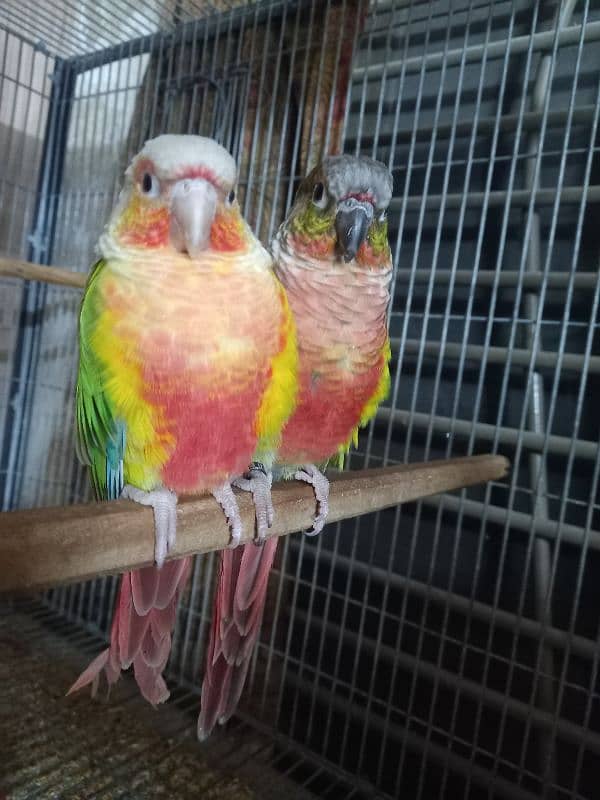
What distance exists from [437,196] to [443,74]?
271mm

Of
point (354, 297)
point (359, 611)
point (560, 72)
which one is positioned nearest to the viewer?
point (354, 297)

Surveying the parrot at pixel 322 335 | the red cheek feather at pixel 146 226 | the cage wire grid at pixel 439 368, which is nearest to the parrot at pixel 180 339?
the red cheek feather at pixel 146 226

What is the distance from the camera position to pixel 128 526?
0.53m

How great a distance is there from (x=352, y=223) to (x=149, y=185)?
30cm

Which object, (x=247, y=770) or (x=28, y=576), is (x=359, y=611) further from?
(x=28, y=576)

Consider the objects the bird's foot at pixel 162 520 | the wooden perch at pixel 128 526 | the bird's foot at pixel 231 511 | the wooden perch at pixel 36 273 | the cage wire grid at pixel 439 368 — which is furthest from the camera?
the wooden perch at pixel 36 273

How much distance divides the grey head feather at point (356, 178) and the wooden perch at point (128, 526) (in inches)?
16.9

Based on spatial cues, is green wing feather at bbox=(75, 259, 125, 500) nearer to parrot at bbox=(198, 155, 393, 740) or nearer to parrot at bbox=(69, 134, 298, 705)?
parrot at bbox=(69, 134, 298, 705)

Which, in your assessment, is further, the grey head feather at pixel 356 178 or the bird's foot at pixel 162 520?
the grey head feather at pixel 356 178

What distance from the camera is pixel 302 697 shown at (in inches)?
57.4

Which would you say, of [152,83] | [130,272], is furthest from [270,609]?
[152,83]

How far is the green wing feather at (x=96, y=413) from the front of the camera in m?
0.70

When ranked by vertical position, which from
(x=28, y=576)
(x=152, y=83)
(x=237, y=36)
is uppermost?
(x=237, y=36)

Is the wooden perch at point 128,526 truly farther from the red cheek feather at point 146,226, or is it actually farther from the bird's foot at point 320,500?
the red cheek feather at point 146,226
